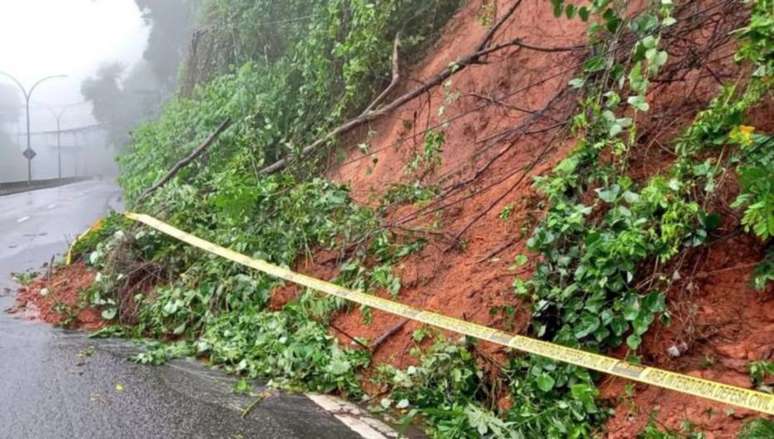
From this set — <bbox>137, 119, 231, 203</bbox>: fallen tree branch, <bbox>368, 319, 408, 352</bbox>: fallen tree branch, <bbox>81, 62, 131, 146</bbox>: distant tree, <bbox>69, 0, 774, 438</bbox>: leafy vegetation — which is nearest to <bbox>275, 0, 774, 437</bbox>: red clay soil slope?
<bbox>368, 319, 408, 352</bbox>: fallen tree branch

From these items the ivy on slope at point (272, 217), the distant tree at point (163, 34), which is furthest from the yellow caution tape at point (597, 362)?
the distant tree at point (163, 34)

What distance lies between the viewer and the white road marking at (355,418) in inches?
144

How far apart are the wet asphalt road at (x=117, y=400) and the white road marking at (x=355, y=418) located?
0.06 metres

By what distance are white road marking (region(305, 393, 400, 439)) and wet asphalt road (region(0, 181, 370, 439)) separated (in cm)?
6

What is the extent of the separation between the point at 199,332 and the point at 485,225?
2710 millimetres

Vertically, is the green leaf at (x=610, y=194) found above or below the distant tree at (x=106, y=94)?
above

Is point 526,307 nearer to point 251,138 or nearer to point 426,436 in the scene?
point 426,436

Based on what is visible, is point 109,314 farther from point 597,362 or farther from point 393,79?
point 597,362

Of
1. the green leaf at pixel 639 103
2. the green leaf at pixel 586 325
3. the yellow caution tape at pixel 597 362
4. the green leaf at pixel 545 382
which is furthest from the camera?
the green leaf at pixel 639 103

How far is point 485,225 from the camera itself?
208 inches

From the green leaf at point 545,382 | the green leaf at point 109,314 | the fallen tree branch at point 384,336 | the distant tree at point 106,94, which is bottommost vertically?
the distant tree at point 106,94

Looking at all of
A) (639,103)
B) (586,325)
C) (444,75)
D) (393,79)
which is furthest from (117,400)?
(393,79)

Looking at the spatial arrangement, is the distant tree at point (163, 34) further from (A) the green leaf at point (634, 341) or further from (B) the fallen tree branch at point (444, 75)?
(A) the green leaf at point (634, 341)

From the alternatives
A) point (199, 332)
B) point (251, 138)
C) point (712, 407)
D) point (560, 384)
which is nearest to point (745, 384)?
point (712, 407)
